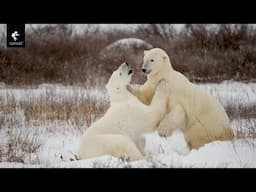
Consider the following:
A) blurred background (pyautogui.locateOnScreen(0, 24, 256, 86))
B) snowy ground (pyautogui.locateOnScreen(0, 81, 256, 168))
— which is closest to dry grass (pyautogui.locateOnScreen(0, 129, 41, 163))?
snowy ground (pyautogui.locateOnScreen(0, 81, 256, 168))

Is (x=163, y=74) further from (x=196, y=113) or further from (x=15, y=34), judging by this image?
(x=15, y=34)

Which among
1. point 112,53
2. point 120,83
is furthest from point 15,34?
point 112,53

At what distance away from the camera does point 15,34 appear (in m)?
4.34

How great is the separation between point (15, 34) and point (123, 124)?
124cm

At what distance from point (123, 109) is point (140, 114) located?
153 millimetres

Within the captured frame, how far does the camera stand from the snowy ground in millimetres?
3797

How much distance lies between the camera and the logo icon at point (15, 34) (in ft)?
14.0

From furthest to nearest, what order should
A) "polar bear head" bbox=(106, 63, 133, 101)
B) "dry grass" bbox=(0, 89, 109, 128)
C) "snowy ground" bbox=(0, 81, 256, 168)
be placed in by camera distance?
"dry grass" bbox=(0, 89, 109, 128)
"polar bear head" bbox=(106, 63, 133, 101)
"snowy ground" bbox=(0, 81, 256, 168)

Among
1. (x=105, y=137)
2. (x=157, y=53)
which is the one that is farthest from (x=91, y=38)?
(x=105, y=137)

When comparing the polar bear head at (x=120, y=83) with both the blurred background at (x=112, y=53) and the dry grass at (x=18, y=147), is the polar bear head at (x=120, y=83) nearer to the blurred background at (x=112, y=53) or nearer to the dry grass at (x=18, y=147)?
the dry grass at (x=18, y=147)

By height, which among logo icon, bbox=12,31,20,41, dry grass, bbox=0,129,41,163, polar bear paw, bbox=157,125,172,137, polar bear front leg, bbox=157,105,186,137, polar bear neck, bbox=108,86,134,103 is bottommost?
dry grass, bbox=0,129,41,163

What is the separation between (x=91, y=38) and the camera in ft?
32.8

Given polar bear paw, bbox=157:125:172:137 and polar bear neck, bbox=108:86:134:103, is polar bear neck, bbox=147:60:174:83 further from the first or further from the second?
polar bear paw, bbox=157:125:172:137

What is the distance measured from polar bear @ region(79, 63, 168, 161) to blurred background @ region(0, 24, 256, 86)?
308cm
